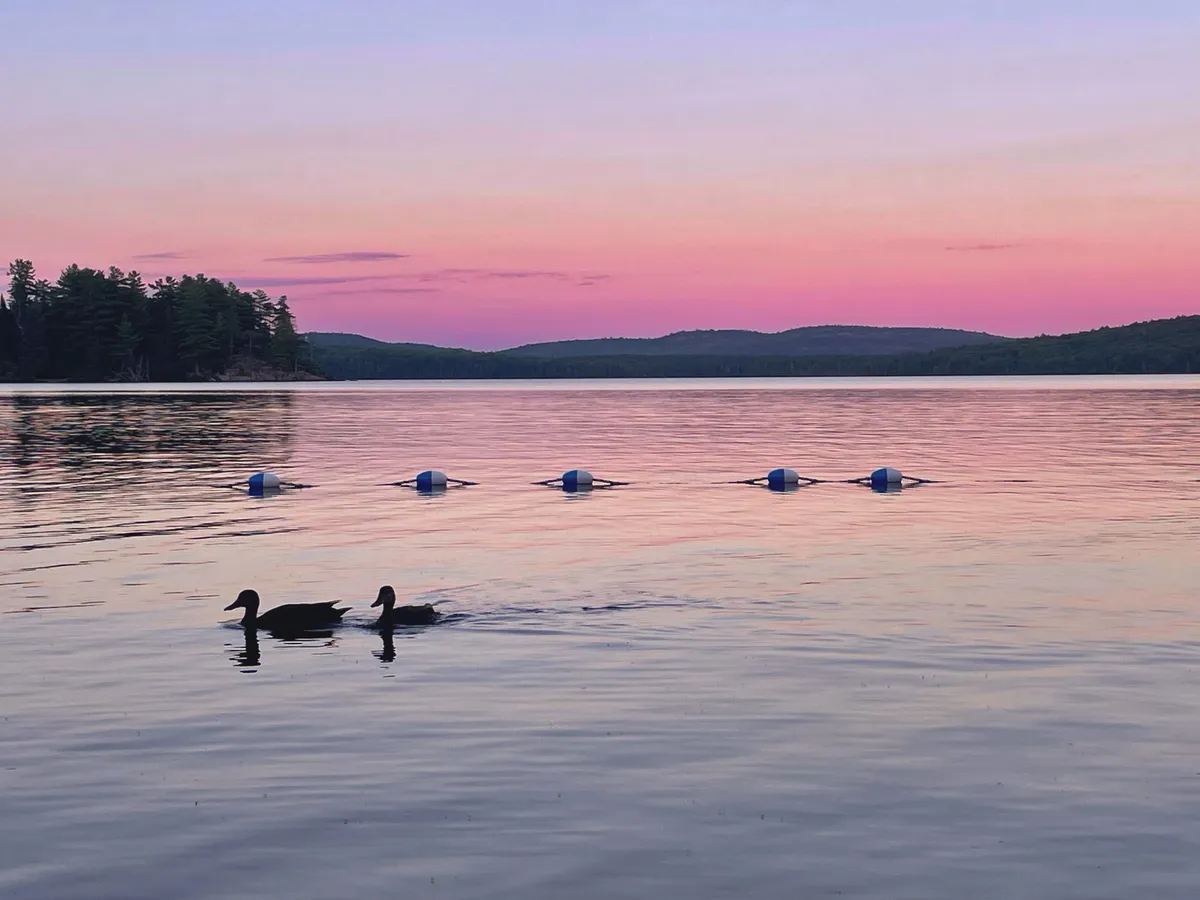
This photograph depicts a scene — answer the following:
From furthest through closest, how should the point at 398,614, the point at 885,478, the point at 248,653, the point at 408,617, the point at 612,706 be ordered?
the point at 885,478, the point at 408,617, the point at 398,614, the point at 248,653, the point at 612,706

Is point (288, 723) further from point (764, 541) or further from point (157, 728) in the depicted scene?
point (764, 541)

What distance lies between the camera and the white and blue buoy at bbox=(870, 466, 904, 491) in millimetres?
55625

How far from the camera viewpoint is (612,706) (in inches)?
781

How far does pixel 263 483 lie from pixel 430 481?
6.11 meters

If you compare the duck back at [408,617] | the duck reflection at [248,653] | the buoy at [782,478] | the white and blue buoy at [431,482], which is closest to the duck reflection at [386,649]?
the duck back at [408,617]

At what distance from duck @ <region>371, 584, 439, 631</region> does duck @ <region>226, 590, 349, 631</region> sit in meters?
0.93

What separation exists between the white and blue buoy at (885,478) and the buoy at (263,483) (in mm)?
22404

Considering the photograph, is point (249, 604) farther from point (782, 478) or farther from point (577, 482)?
point (782, 478)

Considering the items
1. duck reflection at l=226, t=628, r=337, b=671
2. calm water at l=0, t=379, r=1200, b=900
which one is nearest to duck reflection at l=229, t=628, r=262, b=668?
duck reflection at l=226, t=628, r=337, b=671

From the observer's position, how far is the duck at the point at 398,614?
2567cm

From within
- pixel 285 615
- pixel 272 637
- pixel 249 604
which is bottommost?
pixel 272 637

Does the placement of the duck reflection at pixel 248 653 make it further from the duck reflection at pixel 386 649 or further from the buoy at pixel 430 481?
the buoy at pixel 430 481

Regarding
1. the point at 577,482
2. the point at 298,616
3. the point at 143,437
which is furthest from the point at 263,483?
the point at 143,437

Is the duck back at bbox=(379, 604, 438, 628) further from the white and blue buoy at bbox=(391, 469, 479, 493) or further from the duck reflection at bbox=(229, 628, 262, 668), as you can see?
the white and blue buoy at bbox=(391, 469, 479, 493)
